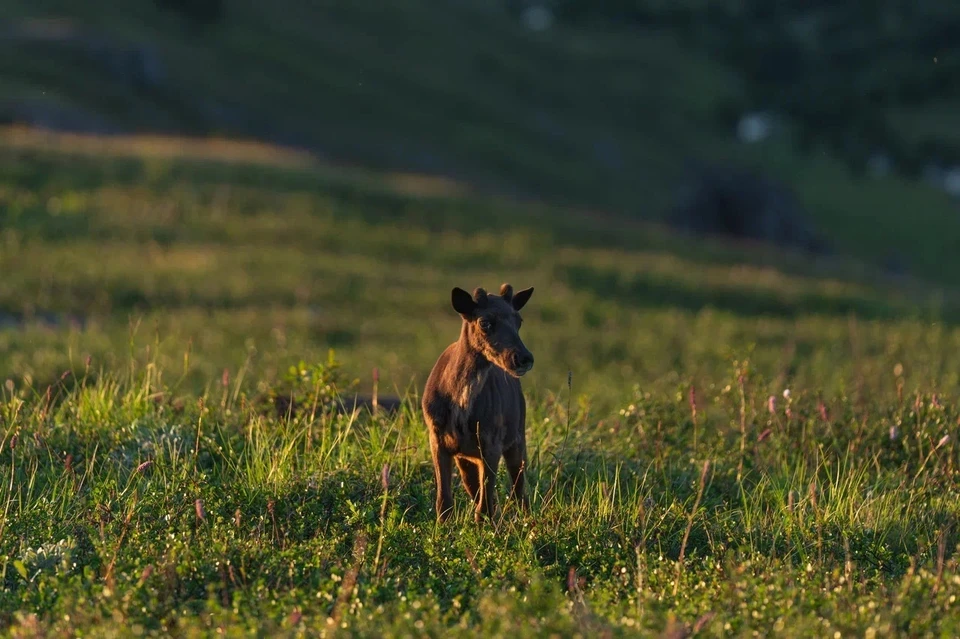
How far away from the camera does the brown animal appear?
292 inches

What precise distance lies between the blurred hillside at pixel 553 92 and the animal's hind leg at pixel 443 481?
42221 mm

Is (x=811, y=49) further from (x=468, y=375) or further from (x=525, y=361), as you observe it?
(x=525, y=361)

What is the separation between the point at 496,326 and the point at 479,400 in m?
0.47

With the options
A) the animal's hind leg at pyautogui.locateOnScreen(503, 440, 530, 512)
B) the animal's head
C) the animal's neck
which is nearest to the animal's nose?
the animal's head

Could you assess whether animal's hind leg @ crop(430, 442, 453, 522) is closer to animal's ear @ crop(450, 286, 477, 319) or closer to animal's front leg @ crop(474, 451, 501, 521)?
animal's front leg @ crop(474, 451, 501, 521)

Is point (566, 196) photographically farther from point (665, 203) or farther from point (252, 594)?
point (252, 594)

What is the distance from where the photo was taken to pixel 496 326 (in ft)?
24.3

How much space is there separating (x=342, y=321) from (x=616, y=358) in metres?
5.65

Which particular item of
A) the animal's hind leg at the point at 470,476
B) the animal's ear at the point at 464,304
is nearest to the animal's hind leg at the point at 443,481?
the animal's hind leg at the point at 470,476

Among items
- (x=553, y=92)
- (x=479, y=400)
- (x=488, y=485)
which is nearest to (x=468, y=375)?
(x=479, y=400)

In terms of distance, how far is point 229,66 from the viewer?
239ft

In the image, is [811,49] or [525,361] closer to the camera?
[525,361]

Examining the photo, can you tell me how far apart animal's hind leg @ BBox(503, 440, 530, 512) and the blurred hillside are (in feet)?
137

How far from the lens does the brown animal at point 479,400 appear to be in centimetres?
743
